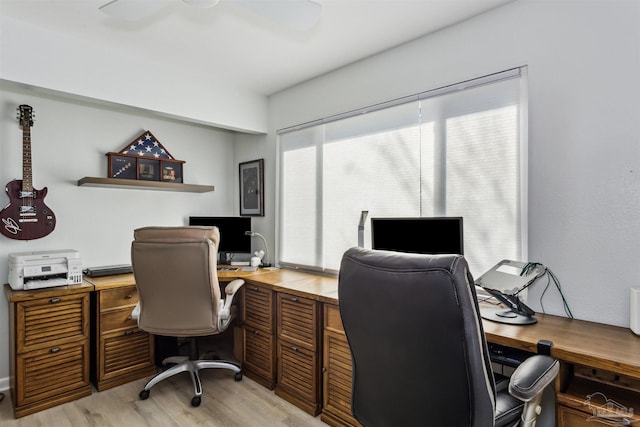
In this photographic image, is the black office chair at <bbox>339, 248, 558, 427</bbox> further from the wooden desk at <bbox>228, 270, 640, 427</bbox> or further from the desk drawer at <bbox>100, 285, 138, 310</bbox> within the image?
the desk drawer at <bbox>100, 285, 138, 310</bbox>

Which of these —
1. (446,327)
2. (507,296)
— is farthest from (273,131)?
(446,327)

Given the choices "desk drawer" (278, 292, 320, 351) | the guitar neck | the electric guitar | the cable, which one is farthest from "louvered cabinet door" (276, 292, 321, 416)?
the guitar neck

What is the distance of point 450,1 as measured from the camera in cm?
198

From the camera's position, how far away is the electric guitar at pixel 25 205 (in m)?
2.51

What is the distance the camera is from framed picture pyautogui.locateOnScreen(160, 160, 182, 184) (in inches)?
130

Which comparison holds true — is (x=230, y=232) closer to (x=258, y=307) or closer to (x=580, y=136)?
(x=258, y=307)

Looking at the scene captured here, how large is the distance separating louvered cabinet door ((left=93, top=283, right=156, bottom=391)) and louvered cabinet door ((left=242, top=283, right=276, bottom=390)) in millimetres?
780

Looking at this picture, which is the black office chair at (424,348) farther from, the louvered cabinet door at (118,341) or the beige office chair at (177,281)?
the louvered cabinet door at (118,341)

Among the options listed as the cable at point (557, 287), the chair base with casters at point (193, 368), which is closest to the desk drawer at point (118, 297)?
the chair base with casters at point (193, 368)

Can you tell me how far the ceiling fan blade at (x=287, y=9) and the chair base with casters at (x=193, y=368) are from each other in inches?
89.8

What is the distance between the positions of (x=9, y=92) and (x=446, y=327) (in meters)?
3.29

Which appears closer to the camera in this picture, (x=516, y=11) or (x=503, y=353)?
(x=503, y=353)

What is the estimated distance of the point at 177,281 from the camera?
2.33 metres

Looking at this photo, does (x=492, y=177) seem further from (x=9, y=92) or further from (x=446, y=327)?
(x=9, y=92)
